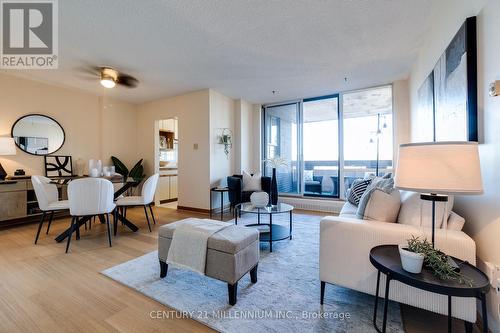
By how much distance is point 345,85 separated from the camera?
4.20 m

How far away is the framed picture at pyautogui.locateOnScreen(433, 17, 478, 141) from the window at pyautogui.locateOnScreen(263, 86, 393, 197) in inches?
91.3

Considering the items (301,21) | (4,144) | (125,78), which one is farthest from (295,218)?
(4,144)

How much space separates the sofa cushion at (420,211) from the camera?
1.40 meters

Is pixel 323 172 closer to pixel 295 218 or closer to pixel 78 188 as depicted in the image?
pixel 295 218

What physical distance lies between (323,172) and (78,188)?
4513 millimetres

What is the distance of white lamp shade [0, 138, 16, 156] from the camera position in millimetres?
3305

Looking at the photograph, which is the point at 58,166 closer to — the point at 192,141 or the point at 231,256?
the point at 192,141

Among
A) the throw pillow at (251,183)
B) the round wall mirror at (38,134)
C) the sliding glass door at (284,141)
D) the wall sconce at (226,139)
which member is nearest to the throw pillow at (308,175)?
the sliding glass door at (284,141)

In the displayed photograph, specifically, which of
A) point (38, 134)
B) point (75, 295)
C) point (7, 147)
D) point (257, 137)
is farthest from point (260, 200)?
point (38, 134)

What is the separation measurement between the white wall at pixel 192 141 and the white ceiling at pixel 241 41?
0.53m

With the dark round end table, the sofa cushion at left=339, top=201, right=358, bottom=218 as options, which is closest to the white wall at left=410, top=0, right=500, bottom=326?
the dark round end table

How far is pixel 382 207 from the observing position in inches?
62.3

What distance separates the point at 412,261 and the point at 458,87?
1425 millimetres

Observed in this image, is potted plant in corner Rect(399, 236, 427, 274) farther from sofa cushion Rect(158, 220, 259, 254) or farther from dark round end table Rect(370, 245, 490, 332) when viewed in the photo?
sofa cushion Rect(158, 220, 259, 254)
